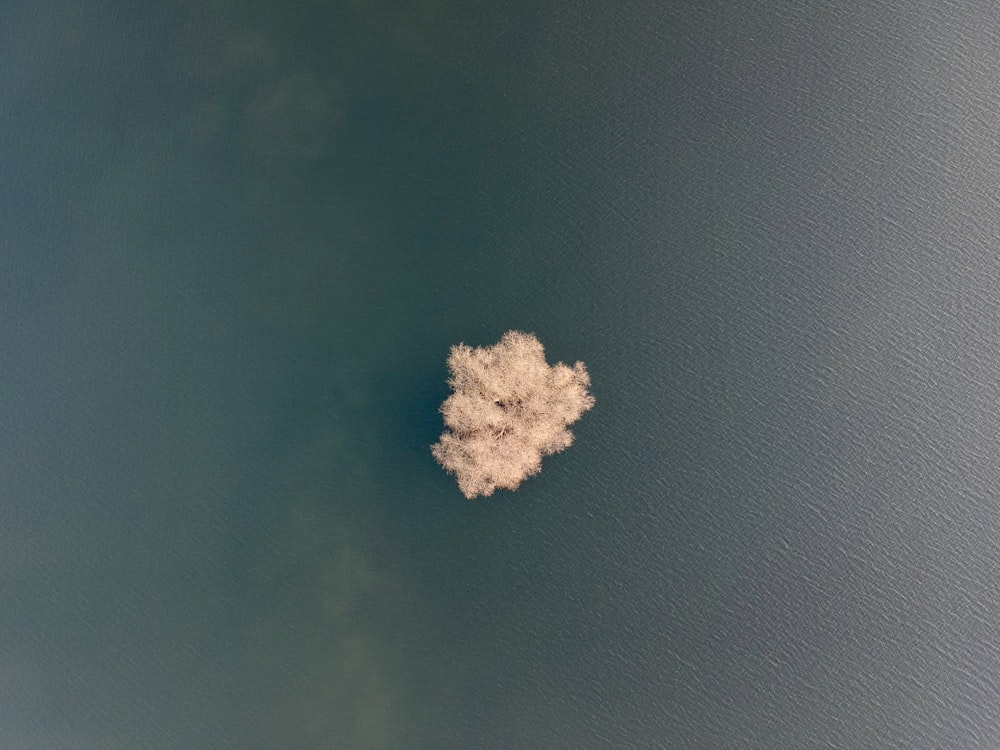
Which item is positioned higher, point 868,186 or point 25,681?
point 868,186

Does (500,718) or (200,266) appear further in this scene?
(200,266)

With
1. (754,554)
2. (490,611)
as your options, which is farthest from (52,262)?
(754,554)

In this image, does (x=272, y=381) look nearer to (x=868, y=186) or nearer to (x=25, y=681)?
(x=25, y=681)
